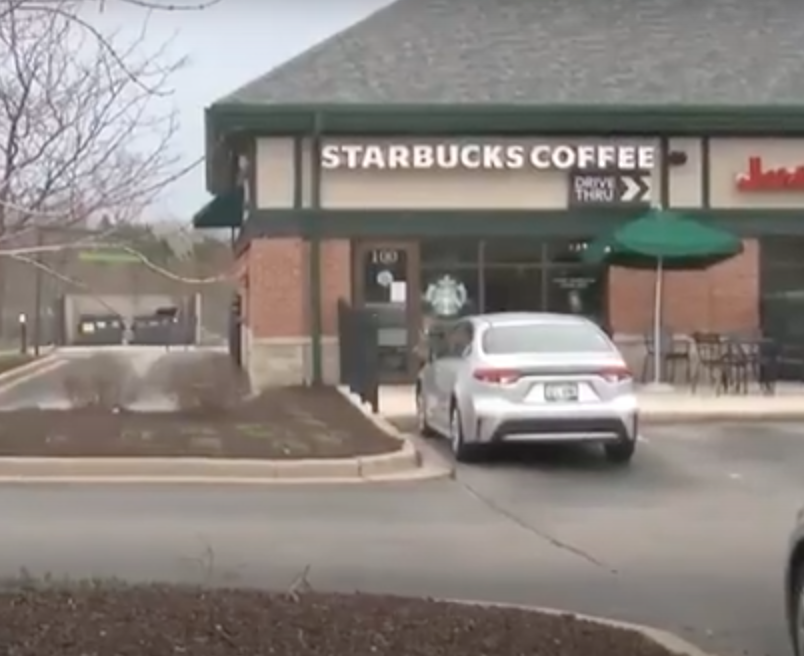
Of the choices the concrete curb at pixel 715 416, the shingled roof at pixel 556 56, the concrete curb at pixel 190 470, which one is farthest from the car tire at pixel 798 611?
the shingled roof at pixel 556 56

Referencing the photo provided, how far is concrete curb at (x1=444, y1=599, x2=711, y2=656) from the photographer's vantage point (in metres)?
7.83

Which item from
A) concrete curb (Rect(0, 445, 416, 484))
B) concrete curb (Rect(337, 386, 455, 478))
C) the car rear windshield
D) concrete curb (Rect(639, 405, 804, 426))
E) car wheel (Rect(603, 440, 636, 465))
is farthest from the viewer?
concrete curb (Rect(639, 405, 804, 426))

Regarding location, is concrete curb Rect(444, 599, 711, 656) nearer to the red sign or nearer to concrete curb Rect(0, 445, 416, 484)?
concrete curb Rect(0, 445, 416, 484)

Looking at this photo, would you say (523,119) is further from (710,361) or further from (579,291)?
(710,361)

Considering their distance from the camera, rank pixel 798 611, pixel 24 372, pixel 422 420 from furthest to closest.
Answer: pixel 24 372 < pixel 422 420 < pixel 798 611

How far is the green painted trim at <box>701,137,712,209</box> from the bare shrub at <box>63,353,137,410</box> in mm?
10076

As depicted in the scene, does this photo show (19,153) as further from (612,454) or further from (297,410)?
(297,410)

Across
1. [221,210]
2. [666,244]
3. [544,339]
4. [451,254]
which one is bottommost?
[544,339]

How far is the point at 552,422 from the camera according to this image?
1653 centimetres

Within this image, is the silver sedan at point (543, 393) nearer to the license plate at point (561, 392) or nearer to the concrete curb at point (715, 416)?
the license plate at point (561, 392)

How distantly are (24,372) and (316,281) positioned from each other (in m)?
9.63

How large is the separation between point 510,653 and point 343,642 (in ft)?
2.44

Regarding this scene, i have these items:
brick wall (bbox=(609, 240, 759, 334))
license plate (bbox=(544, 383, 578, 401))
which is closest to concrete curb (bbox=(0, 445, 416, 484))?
license plate (bbox=(544, 383, 578, 401))

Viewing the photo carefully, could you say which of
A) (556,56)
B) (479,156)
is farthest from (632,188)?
(556,56)
